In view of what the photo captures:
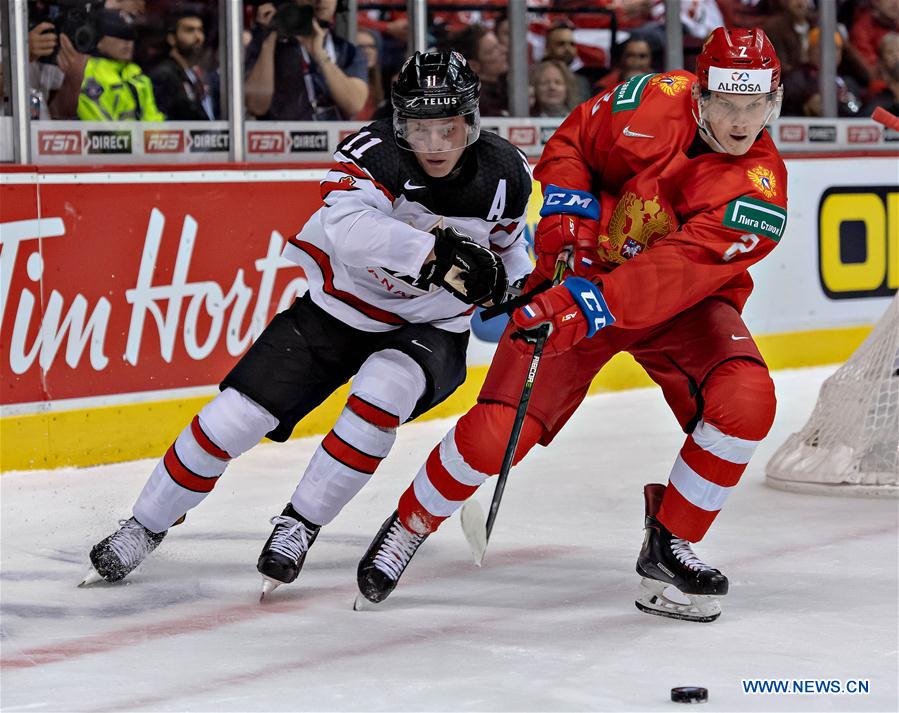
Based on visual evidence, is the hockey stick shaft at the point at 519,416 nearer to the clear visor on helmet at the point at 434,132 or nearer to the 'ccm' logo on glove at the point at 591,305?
the 'ccm' logo on glove at the point at 591,305

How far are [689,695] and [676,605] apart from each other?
1.90 feet

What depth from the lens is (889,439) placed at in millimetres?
4156

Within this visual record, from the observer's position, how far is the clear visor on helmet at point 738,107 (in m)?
2.88

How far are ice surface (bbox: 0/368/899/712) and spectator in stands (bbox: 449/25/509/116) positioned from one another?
1.89 m

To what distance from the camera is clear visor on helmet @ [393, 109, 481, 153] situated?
10.0 ft

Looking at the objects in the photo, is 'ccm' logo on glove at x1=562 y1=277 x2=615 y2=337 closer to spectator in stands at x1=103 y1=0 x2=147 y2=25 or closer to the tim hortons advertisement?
the tim hortons advertisement

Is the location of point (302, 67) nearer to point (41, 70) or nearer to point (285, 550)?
point (41, 70)

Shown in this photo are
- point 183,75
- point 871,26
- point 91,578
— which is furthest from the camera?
point 871,26

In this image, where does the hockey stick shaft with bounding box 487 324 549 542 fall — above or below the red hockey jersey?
below

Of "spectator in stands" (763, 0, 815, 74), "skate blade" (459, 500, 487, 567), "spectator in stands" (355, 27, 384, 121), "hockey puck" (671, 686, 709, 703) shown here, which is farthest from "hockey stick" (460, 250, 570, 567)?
"spectator in stands" (763, 0, 815, 74)

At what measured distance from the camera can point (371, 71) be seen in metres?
5.51

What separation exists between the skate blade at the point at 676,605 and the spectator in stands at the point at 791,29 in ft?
14.3

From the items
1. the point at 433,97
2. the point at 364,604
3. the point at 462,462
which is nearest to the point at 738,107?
the point at 433,97

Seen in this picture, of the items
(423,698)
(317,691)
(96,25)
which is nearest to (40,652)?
(317,691)
